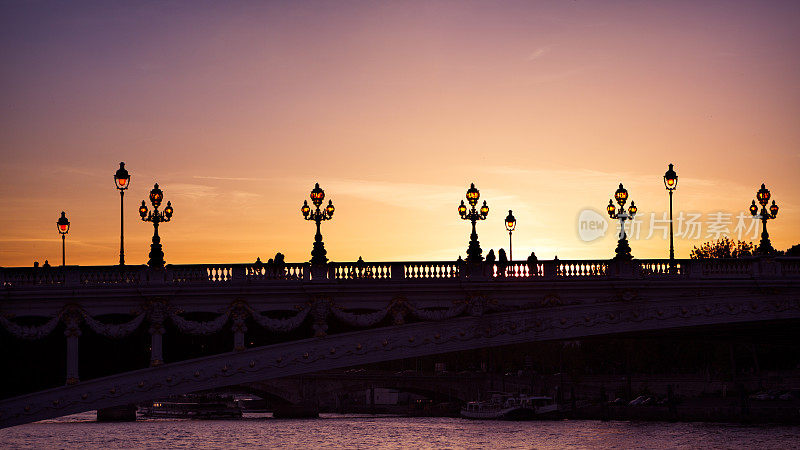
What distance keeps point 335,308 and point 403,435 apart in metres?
43.5

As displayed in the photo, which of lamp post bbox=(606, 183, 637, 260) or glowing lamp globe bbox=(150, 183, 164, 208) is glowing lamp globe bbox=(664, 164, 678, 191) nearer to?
lamp post bbox=(606, 183, 637, 260)

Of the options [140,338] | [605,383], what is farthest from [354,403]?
[140,338]

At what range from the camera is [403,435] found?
83.9 m

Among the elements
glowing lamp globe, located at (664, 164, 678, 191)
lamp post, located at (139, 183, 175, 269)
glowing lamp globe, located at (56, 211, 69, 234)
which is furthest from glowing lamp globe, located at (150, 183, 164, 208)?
glowing lamp globe, located at (664, 164, 678, 191)

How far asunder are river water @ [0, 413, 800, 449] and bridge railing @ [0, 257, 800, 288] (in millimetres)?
20584

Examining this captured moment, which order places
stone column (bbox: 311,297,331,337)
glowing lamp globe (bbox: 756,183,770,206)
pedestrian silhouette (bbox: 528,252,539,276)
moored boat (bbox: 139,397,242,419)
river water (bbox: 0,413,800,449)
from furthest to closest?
moored boat (bbox: 139,397,242,419), river water (bbox: 0,413,800,449), glowing lamp globe (bbox: 756,183,770,206), pedestrian silhouette (bbox: 528,252,539,276), stone column (bbox: 311,297,331,337)

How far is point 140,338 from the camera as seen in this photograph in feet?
147

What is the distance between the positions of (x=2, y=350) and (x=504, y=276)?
18.8 metres

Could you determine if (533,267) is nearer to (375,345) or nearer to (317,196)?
(375,345)

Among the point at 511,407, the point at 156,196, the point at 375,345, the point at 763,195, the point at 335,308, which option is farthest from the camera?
the point at 511,407

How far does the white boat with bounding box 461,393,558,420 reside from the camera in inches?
3733

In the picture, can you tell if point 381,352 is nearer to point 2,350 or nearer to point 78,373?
point 78,373

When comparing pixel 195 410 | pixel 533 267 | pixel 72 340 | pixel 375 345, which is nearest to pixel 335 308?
pixel 375 345

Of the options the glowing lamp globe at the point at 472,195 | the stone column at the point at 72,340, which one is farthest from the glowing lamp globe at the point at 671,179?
the stone column at the point at 72,340
